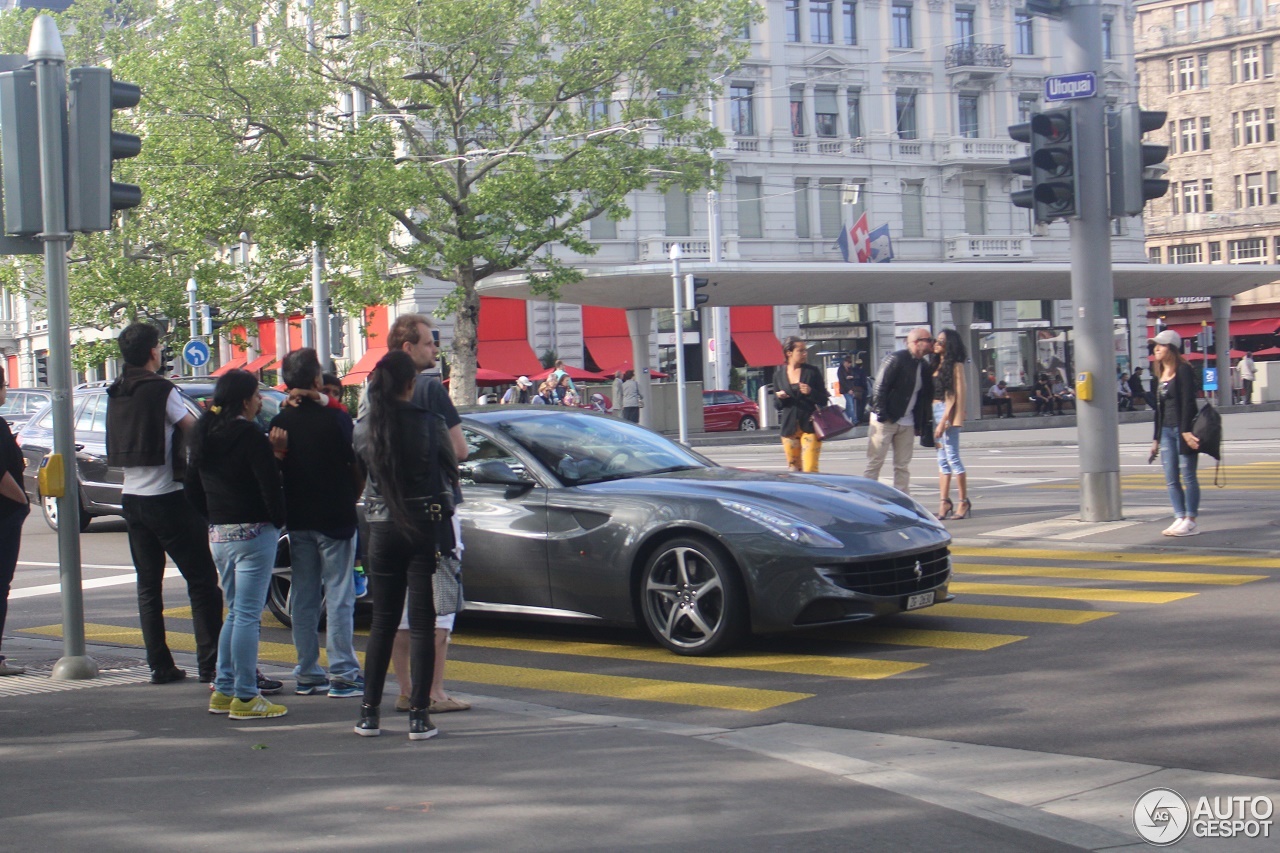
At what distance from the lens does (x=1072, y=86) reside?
1338 centimetres

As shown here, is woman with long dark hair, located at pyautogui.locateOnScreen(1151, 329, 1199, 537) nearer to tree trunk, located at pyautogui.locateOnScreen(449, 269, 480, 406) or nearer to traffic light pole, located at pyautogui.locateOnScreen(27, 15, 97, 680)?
traffic light pole, located at pyautogui.locateOnScreen(27, 15, 97, 680)

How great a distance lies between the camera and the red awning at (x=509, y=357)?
49.5 m

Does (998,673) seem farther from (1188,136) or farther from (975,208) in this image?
(1188,136)

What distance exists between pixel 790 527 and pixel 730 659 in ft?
2.65

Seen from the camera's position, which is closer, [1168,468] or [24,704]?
[24,704]

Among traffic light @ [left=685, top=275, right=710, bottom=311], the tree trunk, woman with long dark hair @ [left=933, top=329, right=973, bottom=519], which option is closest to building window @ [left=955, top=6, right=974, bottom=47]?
the tree trunk

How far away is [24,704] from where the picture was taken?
7.35 m

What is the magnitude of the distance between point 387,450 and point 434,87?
1165 inches

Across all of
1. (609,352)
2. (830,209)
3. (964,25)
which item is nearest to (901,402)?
(609,352)

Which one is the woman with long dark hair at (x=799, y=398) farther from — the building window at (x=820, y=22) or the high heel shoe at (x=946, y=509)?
the building window at (x=820, y=22)

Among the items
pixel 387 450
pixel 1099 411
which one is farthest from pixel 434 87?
pixel 387 450

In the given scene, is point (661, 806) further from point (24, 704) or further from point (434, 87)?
point (434, 87)

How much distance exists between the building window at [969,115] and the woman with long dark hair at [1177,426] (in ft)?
154

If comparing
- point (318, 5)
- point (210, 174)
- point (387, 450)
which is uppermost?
point (318, 5)
